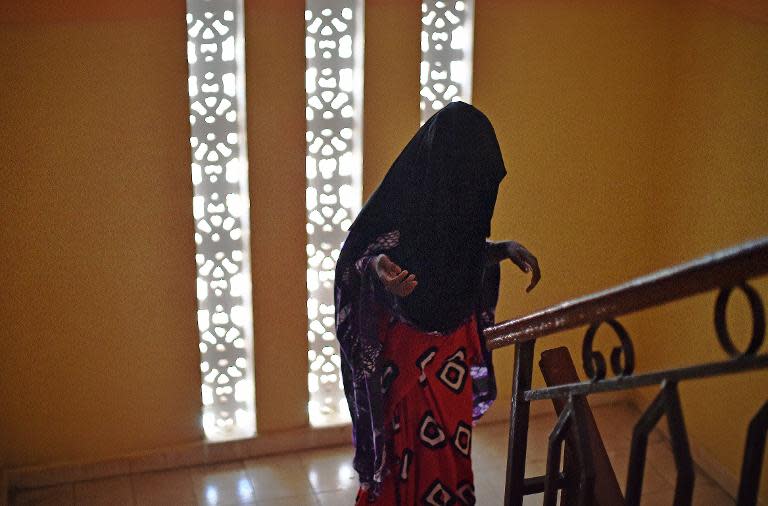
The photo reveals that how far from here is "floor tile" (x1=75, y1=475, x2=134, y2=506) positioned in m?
4.29

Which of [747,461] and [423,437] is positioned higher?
[747,461]

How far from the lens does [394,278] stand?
9.84 feet

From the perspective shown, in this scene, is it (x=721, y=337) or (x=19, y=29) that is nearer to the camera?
(x=721, y=337)

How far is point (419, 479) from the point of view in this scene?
337 cm

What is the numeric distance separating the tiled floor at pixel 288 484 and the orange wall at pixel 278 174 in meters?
0.17

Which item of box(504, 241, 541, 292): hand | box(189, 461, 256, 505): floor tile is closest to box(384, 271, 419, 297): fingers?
box(504, 241, 541, 292): hand

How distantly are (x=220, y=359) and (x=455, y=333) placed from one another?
158cm

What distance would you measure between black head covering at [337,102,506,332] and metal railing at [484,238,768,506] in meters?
0.84

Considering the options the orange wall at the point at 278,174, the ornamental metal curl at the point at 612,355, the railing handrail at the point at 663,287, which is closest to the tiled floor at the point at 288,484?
the orange wall at the point at 278,174

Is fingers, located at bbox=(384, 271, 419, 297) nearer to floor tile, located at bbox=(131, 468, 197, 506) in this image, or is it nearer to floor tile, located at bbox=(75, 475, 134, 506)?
floor tile, located at bbox=(131, 468, 197, 506)

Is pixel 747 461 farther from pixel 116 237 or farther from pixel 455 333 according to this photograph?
pixel 116 237

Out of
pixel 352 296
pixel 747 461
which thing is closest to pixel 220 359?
pixel 352 296

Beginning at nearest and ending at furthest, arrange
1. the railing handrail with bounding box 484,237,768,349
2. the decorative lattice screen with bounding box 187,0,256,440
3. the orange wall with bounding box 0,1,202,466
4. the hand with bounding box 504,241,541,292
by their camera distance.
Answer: the railing handrail with bounding box 484,237,768,349
the hand with bounding box 504,241,541,292
the orange wall with bounding box 0,1,202,466
the decorative lattice screen with bounding box 187,0,256,440

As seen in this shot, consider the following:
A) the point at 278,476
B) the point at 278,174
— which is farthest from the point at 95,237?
the point at 278,476
